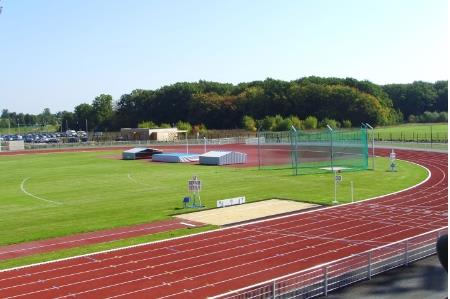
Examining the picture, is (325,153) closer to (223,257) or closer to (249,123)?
(223,257)

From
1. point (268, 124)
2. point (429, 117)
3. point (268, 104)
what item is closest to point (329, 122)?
point (268, 124)

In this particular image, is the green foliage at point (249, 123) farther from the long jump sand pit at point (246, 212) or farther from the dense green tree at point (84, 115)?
the long jump sand pit at point (246, 212)

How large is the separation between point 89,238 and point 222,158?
3234cm

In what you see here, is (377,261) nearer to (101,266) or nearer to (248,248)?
(248,248)

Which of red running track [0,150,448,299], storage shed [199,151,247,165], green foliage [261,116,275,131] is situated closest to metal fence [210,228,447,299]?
red running track [0,150,448,299]

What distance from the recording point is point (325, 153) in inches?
2270

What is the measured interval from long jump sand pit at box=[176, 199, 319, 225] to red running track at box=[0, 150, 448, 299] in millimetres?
1462

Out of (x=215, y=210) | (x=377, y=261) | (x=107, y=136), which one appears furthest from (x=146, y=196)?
(x=107, y=136)

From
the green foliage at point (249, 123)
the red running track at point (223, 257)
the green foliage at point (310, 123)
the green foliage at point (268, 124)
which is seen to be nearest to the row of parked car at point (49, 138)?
the green foliage at point (249, 123)

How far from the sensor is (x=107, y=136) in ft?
391

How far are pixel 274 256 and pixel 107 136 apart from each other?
102483mm

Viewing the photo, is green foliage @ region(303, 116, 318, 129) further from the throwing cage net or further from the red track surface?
the red track surface

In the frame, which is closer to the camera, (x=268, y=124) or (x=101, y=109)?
(x=268, y=124)

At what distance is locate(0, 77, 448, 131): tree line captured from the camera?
117 meters
